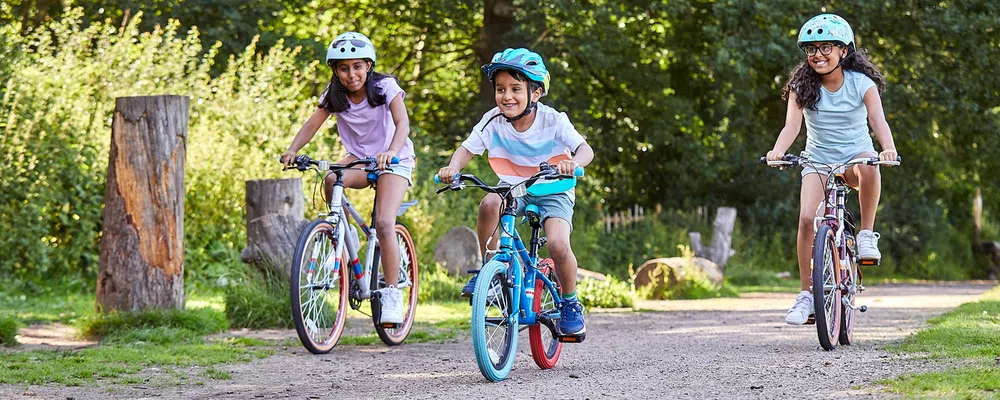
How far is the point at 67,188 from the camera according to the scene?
471 inches

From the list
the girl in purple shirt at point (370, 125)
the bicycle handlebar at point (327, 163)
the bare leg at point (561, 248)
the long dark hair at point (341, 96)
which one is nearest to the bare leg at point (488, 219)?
the bare leg at point (561, 248)

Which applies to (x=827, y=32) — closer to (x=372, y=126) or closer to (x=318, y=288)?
(x=372, y=126)

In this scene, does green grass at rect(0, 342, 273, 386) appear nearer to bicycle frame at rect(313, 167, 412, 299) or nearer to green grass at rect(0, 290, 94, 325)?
bicycle frame at rect(313, 167, 412, 299)

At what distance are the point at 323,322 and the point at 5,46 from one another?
6.41 metres

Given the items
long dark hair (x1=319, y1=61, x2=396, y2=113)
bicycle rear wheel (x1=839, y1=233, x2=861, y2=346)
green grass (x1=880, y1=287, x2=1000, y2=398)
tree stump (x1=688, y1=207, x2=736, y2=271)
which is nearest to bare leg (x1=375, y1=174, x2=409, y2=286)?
long dark hair (x1=319, y1=61, x2=396, y2=113)

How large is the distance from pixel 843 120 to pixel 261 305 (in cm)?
455

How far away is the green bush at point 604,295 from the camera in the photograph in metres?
11.8

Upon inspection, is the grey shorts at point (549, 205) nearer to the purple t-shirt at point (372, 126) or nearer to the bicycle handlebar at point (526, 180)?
the bicycle handlebar at point (526, 180)

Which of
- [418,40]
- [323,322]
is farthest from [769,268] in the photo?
[323,322]

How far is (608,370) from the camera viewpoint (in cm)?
636

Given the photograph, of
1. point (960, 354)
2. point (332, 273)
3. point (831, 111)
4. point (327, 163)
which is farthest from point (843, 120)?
point (332, 273)

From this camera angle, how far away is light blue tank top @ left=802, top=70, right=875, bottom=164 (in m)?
7.11

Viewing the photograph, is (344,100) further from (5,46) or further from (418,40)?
(418,40)

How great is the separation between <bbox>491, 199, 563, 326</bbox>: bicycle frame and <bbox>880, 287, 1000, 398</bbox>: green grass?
5.66 feet
